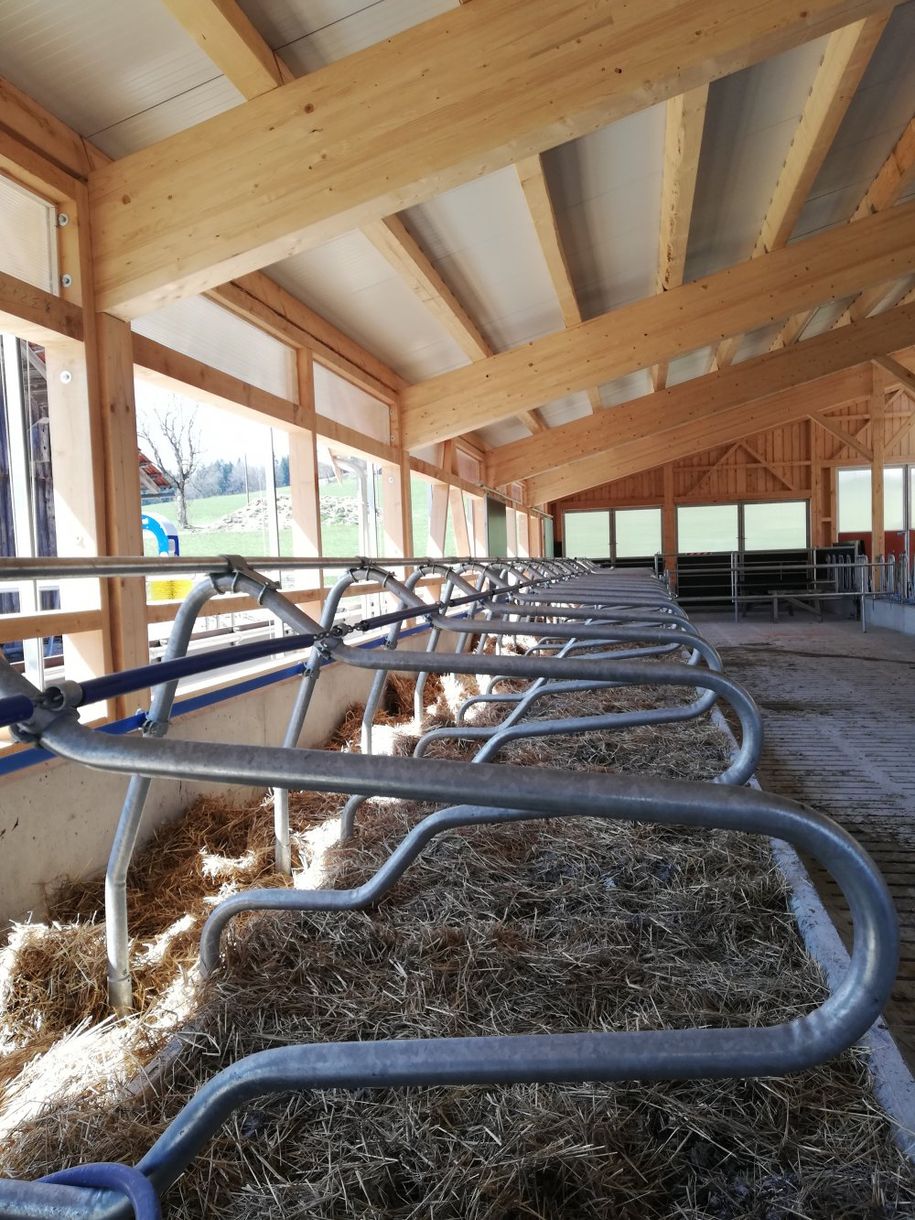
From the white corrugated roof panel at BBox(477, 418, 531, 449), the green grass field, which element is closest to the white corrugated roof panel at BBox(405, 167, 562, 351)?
the white corrugated roof panel at BBox(477, 418, 531, 449)

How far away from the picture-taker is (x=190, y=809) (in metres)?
3.09

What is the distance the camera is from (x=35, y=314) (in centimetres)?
233

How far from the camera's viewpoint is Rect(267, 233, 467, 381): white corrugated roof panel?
394 cm

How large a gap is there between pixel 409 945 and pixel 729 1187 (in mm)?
918

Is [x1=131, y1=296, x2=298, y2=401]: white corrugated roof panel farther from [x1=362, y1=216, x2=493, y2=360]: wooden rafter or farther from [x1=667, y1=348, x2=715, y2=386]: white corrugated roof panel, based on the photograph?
[x1=667, y1=348, x2=715, y2=386]: white corrugated roof panel

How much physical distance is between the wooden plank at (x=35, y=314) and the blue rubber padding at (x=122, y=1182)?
2.16 m

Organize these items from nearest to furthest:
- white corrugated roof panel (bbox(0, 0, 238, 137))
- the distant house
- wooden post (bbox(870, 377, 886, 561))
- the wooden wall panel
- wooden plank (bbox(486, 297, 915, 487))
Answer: white corrugated roof panel (bbox(0, 0, 238, 137)) → wooden plank (bbox(486, 297, 915, 487)) → the distant house → wooden post (bbox(870, 377, 886, 561)) → the wooden wall panel

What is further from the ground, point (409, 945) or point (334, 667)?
point (334, 667)

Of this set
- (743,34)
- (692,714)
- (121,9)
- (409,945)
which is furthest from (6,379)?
(743,34)

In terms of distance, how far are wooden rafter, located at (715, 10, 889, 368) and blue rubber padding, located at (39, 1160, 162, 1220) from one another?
4.14 m

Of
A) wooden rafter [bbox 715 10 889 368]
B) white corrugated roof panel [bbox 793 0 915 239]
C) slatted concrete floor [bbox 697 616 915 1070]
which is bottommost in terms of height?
slatted concrete floor [bbox 697 616 915 1070]

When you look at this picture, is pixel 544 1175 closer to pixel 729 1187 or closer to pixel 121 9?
pixel 729 1187

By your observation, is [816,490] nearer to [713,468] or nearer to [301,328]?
[713,468]

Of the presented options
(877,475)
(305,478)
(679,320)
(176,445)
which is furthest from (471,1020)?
(877,475)
